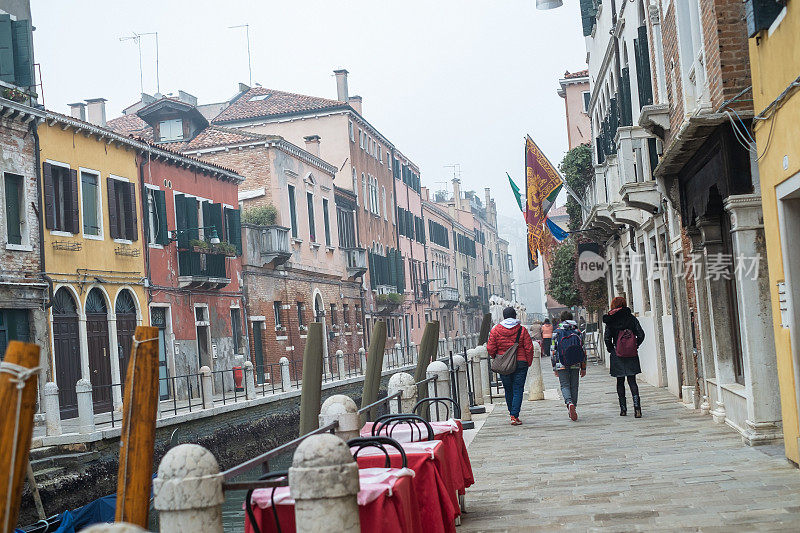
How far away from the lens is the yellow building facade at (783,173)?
6.93m

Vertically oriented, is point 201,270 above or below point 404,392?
above

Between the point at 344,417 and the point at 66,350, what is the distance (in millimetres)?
15271

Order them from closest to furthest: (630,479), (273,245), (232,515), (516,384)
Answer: (630,479), (516,384), (232,515), (273,245)

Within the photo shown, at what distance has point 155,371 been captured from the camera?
468 centimetres

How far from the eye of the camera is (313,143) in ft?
129

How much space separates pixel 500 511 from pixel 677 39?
657 centimetres

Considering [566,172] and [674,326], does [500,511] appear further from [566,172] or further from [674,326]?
[566,172]

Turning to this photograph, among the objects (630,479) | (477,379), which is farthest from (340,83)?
(630,479)

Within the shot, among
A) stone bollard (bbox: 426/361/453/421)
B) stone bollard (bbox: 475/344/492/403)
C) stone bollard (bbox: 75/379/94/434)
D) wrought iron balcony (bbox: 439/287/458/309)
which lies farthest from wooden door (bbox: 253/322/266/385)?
wrought iron balcony (bbox: 439/287/458/309)

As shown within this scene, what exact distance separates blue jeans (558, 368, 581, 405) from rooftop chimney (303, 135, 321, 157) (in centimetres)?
2716

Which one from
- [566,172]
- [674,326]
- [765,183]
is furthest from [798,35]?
[566,172]

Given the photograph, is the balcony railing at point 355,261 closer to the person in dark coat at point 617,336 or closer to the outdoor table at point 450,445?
the person in dark coat at point 617,336

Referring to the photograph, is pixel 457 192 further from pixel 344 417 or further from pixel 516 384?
pixel 344 417

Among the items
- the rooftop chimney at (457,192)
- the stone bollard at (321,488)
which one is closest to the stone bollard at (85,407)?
the stone bollard at (321,488)
